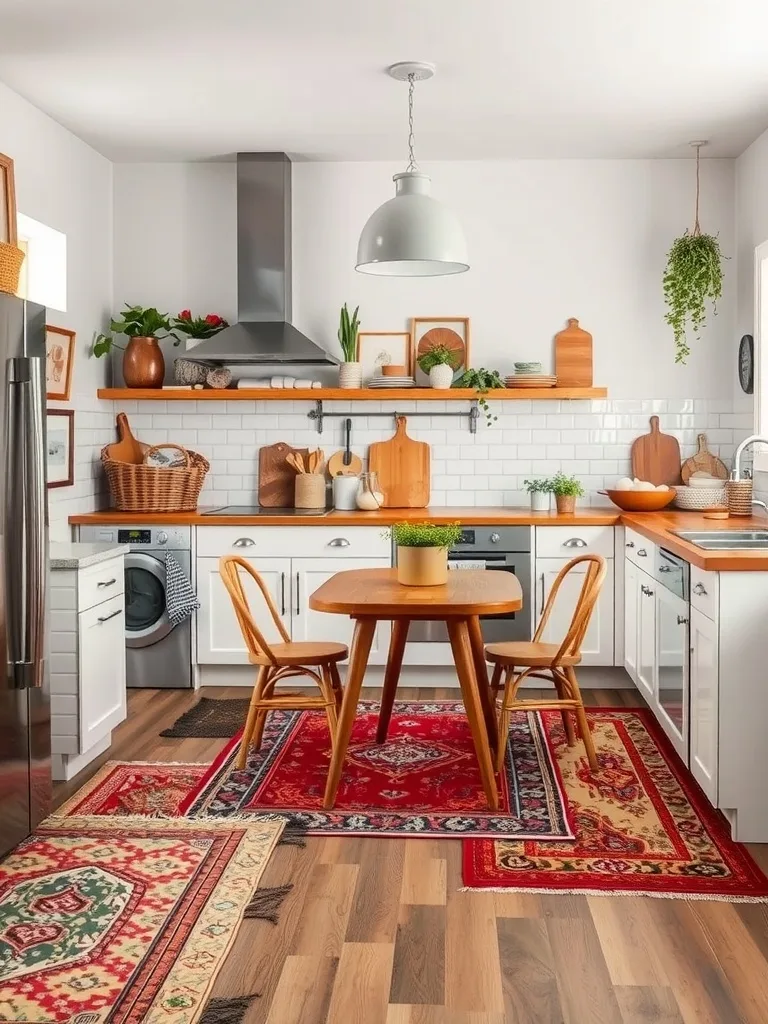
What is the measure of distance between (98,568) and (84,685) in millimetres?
466

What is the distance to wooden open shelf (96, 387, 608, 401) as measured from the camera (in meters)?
5.88

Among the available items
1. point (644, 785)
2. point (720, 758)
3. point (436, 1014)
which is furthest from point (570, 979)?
point (644, 785)

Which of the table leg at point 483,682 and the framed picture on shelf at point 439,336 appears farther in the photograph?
the framed picture on shelf at point 439,336

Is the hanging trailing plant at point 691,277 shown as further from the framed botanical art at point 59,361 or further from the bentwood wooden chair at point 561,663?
the framed botanical art at point 59,361

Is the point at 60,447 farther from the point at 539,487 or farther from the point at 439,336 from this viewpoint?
the point at 539,487

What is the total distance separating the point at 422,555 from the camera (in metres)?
3.96

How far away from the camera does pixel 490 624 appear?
5.52 metres

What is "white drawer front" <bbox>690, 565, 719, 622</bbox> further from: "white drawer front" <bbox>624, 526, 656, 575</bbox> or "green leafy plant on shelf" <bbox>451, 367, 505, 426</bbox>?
"green leafy plant on shelf" <bbox>451, 367, 505, 426</bbox>

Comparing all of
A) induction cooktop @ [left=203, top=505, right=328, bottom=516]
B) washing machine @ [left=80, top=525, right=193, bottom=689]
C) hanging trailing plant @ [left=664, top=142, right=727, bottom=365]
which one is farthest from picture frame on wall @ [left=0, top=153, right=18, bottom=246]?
hanging trailing plant @ [left=664, top=142, right=727, bottom=365]

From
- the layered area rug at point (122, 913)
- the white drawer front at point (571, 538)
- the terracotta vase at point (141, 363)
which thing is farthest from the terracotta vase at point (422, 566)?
the terracotta vase at point (141, 363)

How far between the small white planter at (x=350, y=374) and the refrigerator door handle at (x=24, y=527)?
2.69 m

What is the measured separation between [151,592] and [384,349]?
74.3 inches

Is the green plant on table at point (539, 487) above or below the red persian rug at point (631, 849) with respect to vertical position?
above

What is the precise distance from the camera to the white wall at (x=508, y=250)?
6.09 meters
